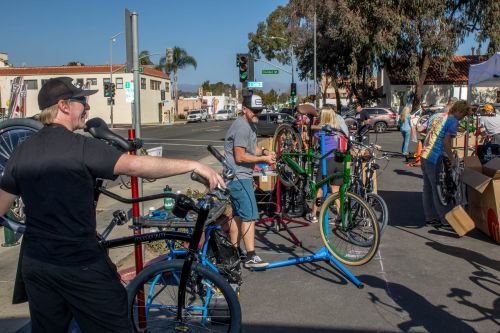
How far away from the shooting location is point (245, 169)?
5348 mm

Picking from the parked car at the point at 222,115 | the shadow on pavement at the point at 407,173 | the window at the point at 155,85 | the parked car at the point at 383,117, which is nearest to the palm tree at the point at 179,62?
the window at the point at 155,85

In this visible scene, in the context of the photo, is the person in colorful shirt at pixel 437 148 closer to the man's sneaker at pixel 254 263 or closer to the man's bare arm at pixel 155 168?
the man's sneaker at pixel 254 263

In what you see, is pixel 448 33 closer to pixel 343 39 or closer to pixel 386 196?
pixel 343 39

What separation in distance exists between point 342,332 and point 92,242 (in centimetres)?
229

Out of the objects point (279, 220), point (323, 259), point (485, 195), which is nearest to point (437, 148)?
point (485, 195)

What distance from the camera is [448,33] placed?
34.4 meters

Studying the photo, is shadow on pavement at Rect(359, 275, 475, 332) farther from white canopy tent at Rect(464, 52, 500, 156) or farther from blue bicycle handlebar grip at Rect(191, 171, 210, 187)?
white canopy tent at Rect(464, 52, 500, 156)

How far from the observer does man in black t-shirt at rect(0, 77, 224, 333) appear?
2.42 m

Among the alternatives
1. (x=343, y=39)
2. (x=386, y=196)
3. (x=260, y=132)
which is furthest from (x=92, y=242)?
(x=343, y=39)

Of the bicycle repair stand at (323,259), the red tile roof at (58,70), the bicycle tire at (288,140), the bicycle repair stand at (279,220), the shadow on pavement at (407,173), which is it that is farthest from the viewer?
the red tile roof at (58,70)

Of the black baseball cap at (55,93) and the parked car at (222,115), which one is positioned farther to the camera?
the parked car at (222,115)

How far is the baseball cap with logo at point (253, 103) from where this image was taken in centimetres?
531

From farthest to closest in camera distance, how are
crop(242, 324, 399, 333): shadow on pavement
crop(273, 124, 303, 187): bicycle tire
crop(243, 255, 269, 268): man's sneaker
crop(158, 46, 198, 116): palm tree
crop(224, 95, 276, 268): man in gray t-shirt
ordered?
crop(158, 46, 198, 116): palm tree → crop(273, 124, 303, 187): bicycle tire → crop(243, 255, 269, 268): man's sneaker → crop(224, 95, 276, 268): man in gray t-shirt → crop(242, 324, 399, 333): shadow on pavement

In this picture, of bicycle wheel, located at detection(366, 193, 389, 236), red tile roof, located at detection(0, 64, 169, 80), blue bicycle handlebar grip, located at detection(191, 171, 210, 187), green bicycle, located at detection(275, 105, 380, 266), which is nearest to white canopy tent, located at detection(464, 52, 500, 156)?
bicycle wheel, located at detection(366, 193, 389, 236)
